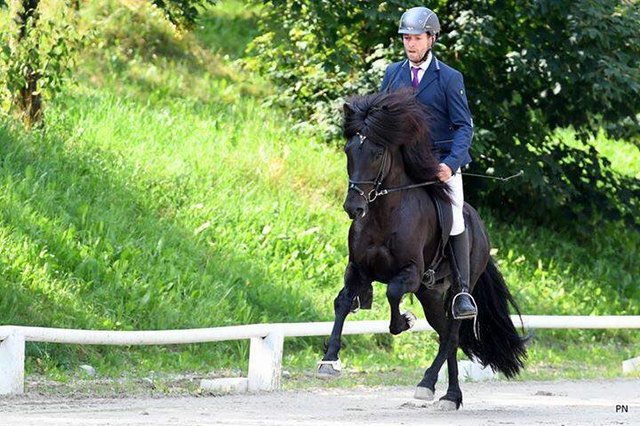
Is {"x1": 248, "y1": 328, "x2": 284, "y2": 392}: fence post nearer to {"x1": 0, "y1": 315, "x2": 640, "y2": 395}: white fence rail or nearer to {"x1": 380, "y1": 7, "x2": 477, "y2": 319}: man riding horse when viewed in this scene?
{"x1": 0, "y1": 315, "x2": 640, "y2": 395}: white fence rail

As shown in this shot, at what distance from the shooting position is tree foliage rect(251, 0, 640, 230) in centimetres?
1723

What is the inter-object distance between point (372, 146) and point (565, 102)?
10.9 meters

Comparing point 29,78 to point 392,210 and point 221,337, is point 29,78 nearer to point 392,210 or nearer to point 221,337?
point 221,337

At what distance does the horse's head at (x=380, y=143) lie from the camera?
28.1ft

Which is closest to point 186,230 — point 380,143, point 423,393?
point 423,393

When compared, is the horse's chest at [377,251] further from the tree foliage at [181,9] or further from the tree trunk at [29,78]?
the tree trunk at [29,78]

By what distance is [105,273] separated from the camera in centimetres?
1294

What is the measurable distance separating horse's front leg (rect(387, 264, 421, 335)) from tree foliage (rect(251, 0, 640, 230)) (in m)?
7.61

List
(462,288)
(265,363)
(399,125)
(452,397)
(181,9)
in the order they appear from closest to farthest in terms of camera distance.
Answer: (399,125) → (462,288) → (452,397) → (265,363) → (181,9)

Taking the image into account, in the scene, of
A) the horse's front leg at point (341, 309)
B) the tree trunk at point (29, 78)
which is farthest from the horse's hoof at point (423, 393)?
the tree trunk at point (29, 78)

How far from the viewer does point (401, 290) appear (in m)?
8.69

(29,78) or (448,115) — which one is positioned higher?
(29,78)

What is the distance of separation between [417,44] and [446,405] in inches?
106

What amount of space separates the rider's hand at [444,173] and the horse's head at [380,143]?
0.16 feet
